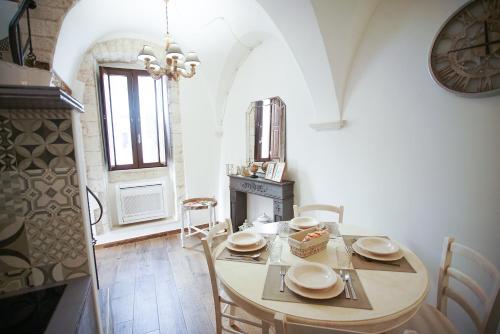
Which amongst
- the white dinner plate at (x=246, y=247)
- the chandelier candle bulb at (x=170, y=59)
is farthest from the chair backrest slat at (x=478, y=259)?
the chandelier candle bulb at (x=170, y=59)

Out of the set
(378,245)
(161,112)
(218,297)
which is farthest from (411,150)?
(161,112)

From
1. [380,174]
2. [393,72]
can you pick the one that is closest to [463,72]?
[393,72]

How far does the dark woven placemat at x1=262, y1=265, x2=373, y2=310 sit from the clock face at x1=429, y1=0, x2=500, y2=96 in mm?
1252

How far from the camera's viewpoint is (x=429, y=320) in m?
1.25

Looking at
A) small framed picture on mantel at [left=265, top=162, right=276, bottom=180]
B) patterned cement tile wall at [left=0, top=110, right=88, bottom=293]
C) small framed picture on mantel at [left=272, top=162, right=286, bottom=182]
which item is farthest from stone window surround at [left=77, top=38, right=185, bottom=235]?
patterned cement tile wall at [left=0, top=110, right=88, bottom=293]

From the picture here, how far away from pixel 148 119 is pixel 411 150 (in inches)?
139

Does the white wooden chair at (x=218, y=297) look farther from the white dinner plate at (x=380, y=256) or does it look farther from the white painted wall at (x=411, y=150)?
the white painted wall at (x=411, y=150)

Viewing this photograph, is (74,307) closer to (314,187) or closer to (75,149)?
(75,149)

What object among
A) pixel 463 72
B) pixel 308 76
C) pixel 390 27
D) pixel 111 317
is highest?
pixel 390 27

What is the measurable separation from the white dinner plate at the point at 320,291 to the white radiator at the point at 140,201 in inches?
127

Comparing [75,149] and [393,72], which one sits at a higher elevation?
[393,72]

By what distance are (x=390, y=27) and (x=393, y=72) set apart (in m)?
0.33

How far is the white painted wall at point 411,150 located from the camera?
1.39 meters

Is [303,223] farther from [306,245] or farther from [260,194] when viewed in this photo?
[260,194]
